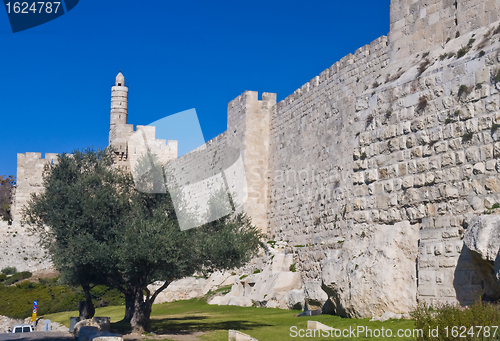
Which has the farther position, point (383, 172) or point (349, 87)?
point (349, 87)

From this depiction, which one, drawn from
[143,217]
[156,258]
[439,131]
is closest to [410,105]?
[439,131]

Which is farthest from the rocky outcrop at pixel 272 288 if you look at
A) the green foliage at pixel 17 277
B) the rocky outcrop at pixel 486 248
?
the green foliage at pixel 17 277

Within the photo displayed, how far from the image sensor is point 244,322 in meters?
10.8

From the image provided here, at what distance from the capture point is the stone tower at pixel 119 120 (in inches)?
1339

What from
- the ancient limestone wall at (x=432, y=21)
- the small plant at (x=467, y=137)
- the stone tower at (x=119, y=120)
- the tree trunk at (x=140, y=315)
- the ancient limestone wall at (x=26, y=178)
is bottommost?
the tree trunk at (x=140, y=315)

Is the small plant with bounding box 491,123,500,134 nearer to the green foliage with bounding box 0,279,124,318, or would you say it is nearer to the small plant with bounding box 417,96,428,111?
the small plant with bounding box 417,96,428,111

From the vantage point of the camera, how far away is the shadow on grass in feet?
33.5

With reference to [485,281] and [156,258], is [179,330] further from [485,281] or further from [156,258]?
[485,281]

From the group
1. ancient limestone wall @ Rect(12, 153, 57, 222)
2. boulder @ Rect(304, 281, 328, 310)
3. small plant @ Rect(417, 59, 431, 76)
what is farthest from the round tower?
small plant @ Rect(417, 59, 431, 76)

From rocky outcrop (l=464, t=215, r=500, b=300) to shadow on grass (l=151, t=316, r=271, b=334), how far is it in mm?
Result: 5188

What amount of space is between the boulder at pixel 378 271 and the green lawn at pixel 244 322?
212 mm

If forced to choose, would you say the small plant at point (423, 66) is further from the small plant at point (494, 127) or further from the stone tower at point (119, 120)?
the stone tower at point (119, 120)

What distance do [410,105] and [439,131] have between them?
52 centimetres

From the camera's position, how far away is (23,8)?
9266 mm
